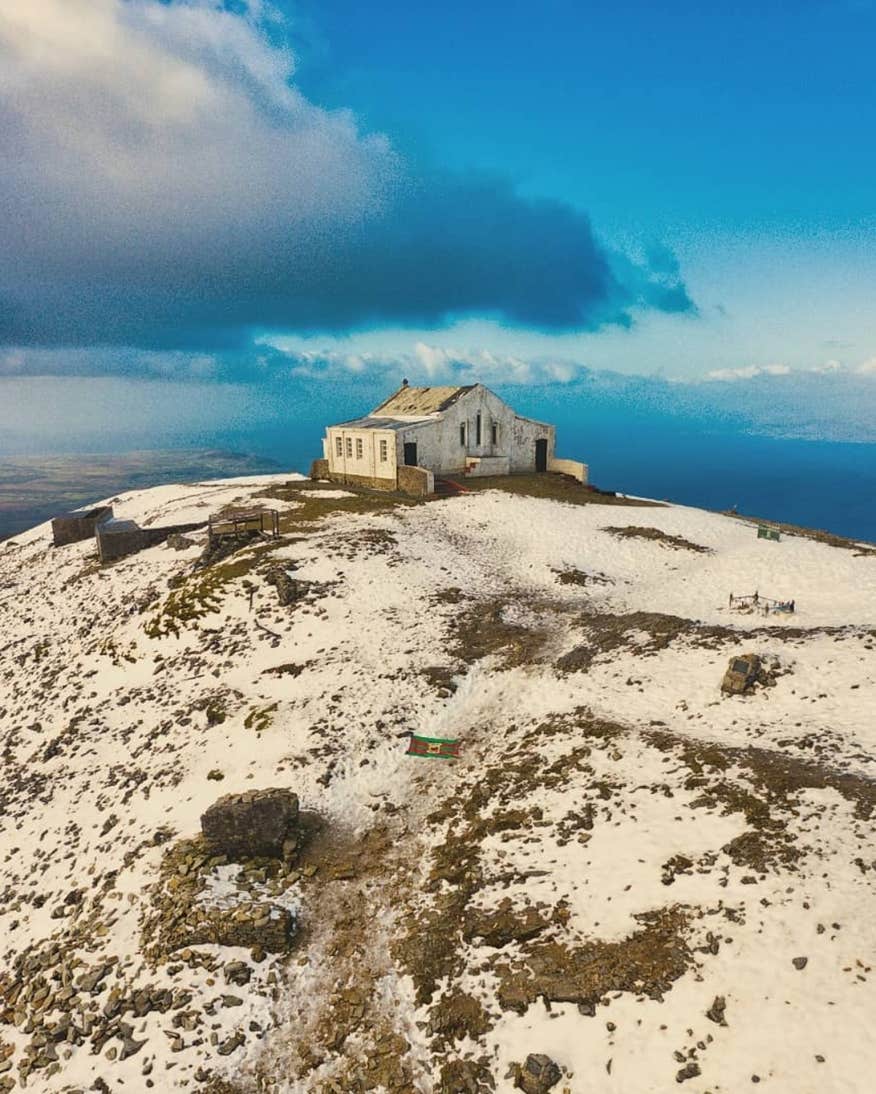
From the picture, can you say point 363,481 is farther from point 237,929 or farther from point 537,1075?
point 537,1075

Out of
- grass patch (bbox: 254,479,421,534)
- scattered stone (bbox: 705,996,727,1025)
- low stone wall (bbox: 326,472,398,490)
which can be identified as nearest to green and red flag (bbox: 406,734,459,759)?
scattered stone (bbox: 705,996,727,1025)

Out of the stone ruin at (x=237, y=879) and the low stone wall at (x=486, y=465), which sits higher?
the low stone wall at (x=486, y=465)

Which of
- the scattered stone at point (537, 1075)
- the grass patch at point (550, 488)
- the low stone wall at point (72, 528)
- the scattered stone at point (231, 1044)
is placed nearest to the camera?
the scattered stone at point (537, 1075)

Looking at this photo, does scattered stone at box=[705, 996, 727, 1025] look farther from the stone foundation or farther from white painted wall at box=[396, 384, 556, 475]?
white painted wall at box=[396, 384, 556, 475]

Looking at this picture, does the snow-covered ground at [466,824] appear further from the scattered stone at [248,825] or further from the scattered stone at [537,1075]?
the scattered stone at [248,825]

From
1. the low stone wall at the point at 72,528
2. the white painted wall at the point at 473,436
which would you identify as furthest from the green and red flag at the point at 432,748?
the low stone wall at the point at 72,528

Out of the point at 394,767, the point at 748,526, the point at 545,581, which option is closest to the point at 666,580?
the point at 545,581

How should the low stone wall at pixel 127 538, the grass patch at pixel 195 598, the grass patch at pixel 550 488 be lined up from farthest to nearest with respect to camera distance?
1. the grass patch at pixel 550 488
2. the low stone wall at pixel 127 538
3. the grass patch at pixel 195 598
